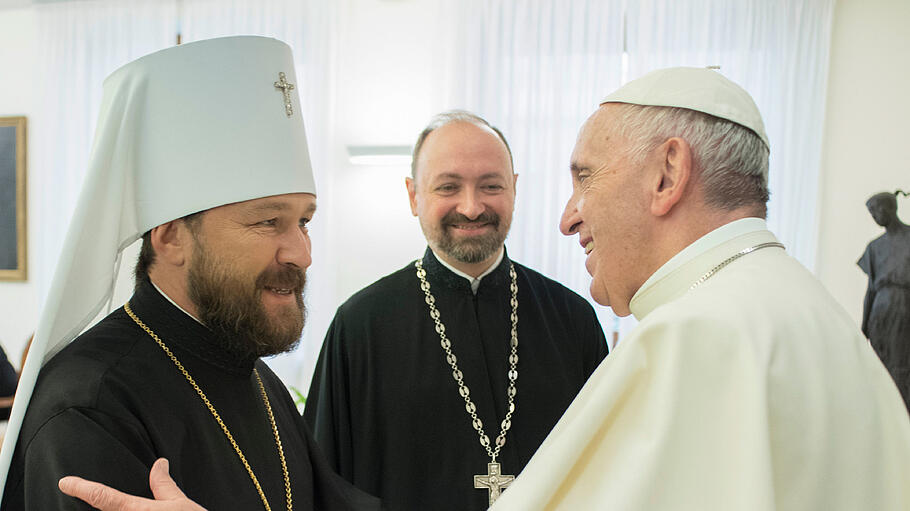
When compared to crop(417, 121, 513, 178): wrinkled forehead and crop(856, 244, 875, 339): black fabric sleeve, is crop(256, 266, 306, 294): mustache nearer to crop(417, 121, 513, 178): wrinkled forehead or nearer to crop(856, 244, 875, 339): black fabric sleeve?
crop(417, 121, 513, 178): wrinkled forehead

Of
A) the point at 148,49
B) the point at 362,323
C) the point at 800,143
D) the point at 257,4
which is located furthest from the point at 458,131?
the point at 148,49

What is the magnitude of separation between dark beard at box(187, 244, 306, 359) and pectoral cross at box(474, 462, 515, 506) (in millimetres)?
932

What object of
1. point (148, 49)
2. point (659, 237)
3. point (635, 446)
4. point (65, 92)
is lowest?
point (635, 446)

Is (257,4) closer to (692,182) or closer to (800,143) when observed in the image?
(800,143)

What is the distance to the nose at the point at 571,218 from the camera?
1.59 m

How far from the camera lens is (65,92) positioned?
18.9ft

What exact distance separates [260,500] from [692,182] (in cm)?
114

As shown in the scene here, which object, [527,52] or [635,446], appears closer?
[635,446]

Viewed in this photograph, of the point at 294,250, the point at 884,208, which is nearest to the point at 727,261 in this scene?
the point at 294,250

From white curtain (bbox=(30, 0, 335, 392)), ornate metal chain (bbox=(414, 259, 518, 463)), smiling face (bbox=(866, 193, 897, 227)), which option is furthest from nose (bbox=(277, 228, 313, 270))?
smiling face (bbox=(866, 193, 897, 227))

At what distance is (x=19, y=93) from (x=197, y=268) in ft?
18.4

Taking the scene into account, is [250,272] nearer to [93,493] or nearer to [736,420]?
[93,493]

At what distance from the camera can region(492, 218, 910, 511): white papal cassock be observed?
1.00 m

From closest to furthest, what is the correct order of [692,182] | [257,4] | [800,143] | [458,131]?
[692,182], [458,131], [800,143], [257,4]
